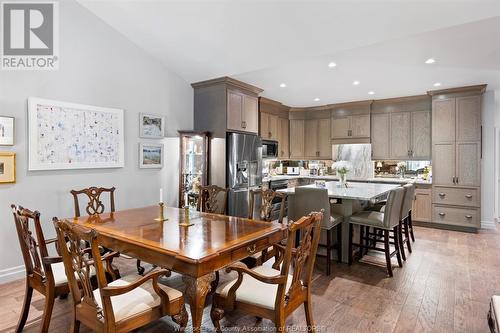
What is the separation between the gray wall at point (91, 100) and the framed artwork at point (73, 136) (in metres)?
0.08

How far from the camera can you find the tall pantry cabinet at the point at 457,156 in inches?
207

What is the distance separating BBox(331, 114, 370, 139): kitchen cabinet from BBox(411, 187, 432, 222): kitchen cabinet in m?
1.65

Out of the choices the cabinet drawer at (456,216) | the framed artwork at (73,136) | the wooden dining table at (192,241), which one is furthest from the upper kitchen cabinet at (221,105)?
the cabinet drawer at (456,216)

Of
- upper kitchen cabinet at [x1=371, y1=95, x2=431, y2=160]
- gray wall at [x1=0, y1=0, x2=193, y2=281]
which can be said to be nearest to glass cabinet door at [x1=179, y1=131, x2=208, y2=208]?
gray wall at [x1=0, y1=0, x2=193, y2=281]

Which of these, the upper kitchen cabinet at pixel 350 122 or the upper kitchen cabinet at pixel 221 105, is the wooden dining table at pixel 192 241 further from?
the upper kitchen cabinet at pixel 350 122

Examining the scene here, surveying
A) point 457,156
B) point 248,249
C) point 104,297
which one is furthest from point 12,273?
point 457,156

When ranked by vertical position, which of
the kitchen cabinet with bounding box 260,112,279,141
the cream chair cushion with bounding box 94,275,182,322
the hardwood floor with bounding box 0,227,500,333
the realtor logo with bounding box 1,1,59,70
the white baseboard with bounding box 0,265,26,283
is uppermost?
the realtor logo with bounding box 1,1,59,70

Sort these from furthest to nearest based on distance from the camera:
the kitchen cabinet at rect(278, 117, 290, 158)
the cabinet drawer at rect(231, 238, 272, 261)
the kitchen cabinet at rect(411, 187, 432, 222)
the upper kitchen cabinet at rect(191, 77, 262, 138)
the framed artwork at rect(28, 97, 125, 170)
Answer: the kitchen cabinet at rect(278, 117, 290, 158), the kitchen cabinet at rect(411, 187, 432, 222), the upper kitchen cabinet at rect(191, 77, 262, 138), the framed artwork at rect(28, 97, 125, 170), the cabinet drawer at rect(231, 238, 272, 261)

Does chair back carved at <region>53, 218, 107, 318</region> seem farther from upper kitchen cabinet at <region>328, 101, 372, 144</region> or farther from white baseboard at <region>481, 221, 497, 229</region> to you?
white baseboard at <region>481, 221, 497, 229</region>

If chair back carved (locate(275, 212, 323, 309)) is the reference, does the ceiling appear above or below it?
above

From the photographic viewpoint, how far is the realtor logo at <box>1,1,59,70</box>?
315 cm

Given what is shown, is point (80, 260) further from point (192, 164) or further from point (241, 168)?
point (241, 168)

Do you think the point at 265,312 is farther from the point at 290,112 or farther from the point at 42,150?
the point at 290,112

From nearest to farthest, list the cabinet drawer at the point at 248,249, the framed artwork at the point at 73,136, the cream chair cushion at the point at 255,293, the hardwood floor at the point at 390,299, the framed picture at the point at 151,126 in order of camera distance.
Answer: the cream chair cushion at the point at 255,293 → the cabinet drawer at the point at 248,249 → the hardwood floor at the point at 390,299 → the framed artwork at the point at 73,136 → the framed picture at the point at 151,126
